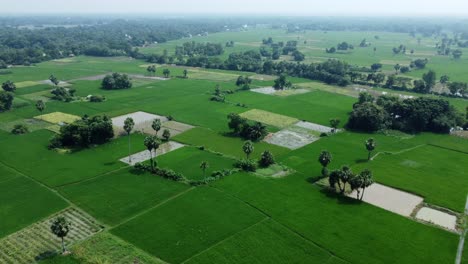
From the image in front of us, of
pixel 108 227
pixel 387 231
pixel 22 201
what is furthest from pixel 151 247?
pixel 387 231

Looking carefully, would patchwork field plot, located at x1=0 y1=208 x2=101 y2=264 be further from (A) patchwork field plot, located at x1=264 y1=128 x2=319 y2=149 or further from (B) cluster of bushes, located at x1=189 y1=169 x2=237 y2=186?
(A) patchwork field plot, located at x1=264 y1=128 x2=319 y2=149

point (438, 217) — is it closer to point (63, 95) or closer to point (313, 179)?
point (313, 179)

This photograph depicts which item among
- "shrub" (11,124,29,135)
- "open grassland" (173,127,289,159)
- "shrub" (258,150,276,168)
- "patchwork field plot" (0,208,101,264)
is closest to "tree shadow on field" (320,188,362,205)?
"shrub" (258,150,276,168)

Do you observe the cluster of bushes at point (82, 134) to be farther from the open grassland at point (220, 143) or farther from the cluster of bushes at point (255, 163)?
the cluster of bushes at point (255, 163)

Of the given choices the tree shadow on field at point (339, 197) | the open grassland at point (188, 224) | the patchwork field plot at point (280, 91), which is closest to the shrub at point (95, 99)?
the patchwork field plot at point (280, 91)

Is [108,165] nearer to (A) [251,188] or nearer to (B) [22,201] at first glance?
(B) [22,201]
